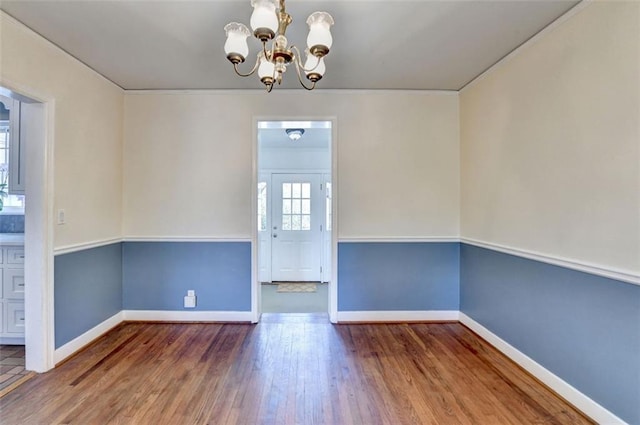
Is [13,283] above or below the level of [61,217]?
below

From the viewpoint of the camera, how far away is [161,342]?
9.29 feet

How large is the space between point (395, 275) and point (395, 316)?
0.43 meters

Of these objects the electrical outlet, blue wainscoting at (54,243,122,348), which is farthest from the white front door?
the electrical outlet

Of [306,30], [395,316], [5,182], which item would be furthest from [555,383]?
[5,182]

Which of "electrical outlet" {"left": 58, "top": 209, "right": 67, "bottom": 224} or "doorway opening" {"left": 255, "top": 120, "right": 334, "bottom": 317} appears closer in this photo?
"electrical outlet" {"left": 58, "top": 209, "right": 67, "bottom": 224}

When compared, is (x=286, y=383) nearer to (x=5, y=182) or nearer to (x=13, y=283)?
(x=13, y=283)

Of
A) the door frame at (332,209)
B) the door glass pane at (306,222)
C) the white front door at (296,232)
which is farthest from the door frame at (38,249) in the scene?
the door glass pane at (306,222)

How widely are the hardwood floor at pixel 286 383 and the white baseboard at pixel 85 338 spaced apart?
71mm

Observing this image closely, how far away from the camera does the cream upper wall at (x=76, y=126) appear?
213 cm

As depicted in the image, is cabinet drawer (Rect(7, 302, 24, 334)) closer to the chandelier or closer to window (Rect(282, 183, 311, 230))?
the chandelier

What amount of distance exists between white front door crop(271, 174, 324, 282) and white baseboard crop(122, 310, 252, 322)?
211 centimetres

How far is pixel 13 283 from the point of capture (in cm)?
268

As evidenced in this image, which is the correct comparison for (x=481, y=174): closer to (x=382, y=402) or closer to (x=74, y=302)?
(x=382, y=402)

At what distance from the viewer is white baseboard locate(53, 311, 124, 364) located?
8.10 ft
